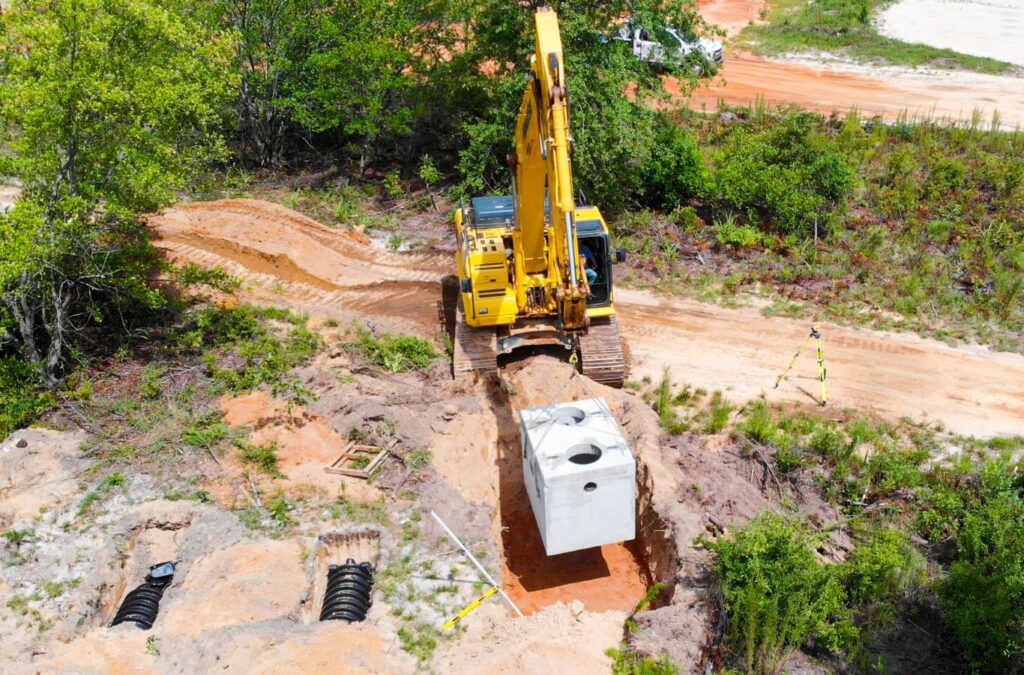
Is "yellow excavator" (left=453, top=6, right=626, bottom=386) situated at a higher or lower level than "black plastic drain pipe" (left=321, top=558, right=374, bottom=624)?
higher

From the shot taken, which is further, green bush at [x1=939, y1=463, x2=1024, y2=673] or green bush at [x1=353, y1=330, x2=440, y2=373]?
green bush at [x1=353, y1=330, x2=440, y2=373]

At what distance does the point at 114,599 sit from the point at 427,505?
436cm

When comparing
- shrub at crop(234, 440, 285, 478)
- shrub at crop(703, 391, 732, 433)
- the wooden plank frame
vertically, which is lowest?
shrub at crop(703, 391, 732, 433)

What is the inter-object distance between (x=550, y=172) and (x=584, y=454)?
4.07m

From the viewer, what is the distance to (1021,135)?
2395 cm

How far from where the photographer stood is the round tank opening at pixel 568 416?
10.9m

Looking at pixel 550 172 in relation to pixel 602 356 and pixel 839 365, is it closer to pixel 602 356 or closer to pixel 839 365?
pixel 602 356

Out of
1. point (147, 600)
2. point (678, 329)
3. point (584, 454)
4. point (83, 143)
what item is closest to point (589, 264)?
point (678, 329)

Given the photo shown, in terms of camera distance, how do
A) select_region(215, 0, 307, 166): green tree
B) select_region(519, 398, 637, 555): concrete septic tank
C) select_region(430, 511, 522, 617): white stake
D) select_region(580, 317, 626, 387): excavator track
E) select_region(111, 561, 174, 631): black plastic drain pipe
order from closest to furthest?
select_region(519, 398, 637, 555): concrete septic tank
select_region(111, 561, 174, 631): black plastic drain pipe
select_region(430, 511, 522, 617): white stake
select_region(580, 317, 626, 387): excavator track
select_region(215, 0, 307, 166): green tree

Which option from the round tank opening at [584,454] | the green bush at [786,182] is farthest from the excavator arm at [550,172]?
the green bush at [786,182]

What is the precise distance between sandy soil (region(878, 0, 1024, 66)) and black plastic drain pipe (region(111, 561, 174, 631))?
3591cm

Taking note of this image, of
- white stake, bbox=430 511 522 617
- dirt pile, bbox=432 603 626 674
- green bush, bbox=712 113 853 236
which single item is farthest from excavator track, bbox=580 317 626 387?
green bush, bbox=712 113 853 236

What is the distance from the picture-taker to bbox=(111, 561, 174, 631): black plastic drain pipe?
999 cm

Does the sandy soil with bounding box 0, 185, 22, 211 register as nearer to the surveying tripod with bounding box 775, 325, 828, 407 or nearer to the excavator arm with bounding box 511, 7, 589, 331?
the excavator arm with bounding box 511, 7, 589, 331
